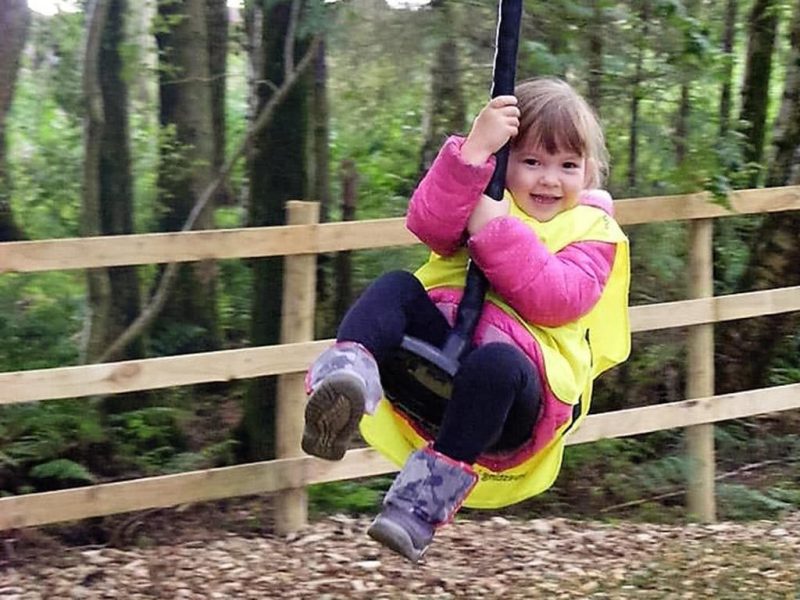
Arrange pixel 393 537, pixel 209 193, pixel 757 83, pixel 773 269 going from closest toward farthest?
pixel 393 537, pixel 209 193, pixel 773 269, pixel 757 83

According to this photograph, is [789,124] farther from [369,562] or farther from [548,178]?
[548,178]

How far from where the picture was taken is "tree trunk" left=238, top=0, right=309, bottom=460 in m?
5.01

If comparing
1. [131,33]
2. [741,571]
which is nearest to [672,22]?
[741,571]

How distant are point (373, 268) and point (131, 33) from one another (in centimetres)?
152

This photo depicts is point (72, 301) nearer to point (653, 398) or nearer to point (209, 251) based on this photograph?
point (209, 251)

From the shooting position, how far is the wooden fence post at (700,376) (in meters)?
4.98

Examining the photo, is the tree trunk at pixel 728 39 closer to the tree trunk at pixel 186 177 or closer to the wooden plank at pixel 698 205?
Result: the wooden plank at pixel 698 205

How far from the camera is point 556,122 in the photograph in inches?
94.5

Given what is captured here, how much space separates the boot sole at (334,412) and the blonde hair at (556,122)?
61 centimetres

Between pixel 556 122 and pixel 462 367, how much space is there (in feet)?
1.69

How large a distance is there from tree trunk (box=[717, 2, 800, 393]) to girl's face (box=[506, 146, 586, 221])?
12.5 ft

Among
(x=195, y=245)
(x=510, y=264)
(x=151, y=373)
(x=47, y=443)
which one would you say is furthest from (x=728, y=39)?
(x=510, y=264)

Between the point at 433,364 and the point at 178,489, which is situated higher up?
the point at 433,364

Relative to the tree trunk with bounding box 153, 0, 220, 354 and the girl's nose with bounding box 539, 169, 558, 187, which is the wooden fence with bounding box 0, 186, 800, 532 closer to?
the tree trunk with bounding box 153, 0, 220, 354
